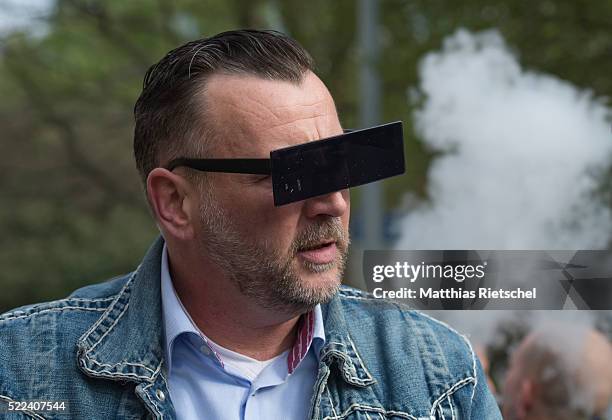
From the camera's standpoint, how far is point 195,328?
195cm

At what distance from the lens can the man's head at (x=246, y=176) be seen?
73.4 inches

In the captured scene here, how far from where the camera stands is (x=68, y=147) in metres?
5.76

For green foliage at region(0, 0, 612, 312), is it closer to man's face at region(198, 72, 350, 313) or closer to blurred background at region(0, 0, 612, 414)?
blurred background at region(0, 0, 612, 414)

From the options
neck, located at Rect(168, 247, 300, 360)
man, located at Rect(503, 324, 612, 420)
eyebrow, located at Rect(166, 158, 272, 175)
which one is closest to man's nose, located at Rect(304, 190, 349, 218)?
eyebrow, located at Rect(166, 158, 272, 175)

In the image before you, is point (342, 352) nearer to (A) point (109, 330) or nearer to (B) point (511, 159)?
(A) point (109, 330)

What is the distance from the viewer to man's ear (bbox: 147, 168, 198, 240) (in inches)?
77.5

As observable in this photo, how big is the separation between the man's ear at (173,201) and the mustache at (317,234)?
0.78ft

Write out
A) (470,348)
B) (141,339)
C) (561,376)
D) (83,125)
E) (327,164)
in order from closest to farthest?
(327,164) → (141,339) → (470,348) → (561,376) → (83,125)

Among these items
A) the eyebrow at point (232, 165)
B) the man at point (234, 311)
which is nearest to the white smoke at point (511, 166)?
the man at point (234, 311)

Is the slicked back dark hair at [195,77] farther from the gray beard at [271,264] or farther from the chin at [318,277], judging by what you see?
the chin at [318,277]

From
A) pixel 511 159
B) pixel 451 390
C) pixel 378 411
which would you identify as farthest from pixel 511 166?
pixel 378 411

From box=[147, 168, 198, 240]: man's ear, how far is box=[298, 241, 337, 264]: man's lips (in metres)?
0.25

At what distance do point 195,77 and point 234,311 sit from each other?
1.60 feet

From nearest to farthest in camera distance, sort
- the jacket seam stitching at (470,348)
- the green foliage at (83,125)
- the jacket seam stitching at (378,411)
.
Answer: the jacket seam stitching at (378,411) → the jacket seam stitching at (470,348) → the green foliage at (83,125)
